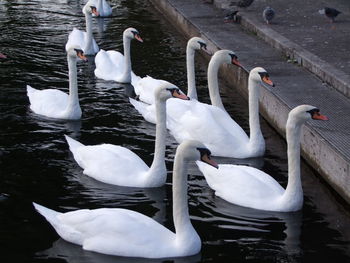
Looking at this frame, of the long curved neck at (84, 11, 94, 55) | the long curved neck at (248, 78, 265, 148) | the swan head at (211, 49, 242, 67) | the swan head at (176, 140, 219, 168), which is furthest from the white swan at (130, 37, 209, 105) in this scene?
the swan head at (176, 140, 219, 168)

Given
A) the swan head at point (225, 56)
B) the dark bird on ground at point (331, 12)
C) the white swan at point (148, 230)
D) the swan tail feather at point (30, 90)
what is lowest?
the swan tail feather at point (30, 90)

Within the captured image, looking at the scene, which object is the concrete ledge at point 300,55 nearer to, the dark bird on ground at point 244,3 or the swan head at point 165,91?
the dark bird on ground at point 244,3

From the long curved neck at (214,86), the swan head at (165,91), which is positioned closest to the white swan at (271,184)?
the swan head at (165,91)

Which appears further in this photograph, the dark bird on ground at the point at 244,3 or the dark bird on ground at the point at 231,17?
the dark bird on ground at the point at 244,3

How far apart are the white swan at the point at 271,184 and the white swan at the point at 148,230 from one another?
4.18 ft

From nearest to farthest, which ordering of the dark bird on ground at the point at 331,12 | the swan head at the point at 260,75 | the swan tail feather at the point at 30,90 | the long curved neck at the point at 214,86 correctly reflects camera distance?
the swan head at the point at 260,75, the long curved neck at the point at 214,86, the swan tail feather at the point at 30,90, the dark bird on ground at the point at 331,12

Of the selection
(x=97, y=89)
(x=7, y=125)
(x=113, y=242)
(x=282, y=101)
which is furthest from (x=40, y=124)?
(x=113, y=242)

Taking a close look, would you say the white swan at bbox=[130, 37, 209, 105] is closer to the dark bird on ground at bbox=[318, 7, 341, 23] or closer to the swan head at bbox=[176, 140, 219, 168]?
the dark bird on ground at bbox=[318, 7, 341, 23]

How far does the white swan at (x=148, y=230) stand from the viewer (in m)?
7.89

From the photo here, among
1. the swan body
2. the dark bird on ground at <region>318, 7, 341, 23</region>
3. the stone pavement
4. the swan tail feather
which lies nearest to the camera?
the stone pavement

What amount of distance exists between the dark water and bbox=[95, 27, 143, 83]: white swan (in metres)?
0.20

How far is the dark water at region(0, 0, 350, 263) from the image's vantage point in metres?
8.19

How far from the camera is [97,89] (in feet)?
46.1

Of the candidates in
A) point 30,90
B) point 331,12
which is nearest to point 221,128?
point 30,90
